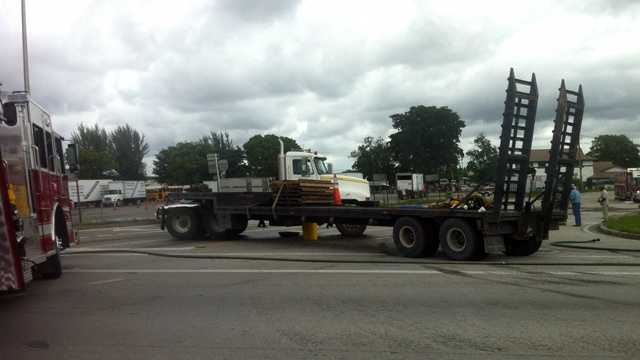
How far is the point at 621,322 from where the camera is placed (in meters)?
6.54

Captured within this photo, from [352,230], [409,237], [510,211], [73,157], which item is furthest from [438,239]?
[73,157]

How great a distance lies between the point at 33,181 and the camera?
923cm

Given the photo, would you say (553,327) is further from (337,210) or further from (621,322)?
(337,210)

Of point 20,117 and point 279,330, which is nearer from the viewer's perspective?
point 279,330

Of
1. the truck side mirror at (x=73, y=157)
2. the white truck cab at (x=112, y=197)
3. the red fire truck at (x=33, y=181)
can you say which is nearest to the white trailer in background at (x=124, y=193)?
the white truck cab at (x=112, y=197)

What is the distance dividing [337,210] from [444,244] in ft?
11.6

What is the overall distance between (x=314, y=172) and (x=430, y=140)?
76.7m

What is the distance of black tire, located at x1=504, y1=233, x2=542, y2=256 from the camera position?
12.7m

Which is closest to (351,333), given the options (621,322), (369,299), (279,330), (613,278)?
(279,330)

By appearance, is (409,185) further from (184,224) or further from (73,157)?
(73,157)

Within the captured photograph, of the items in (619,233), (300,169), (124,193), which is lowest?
(619,233)

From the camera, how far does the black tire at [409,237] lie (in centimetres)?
1253

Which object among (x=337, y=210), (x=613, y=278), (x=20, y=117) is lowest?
(x=613, y=278)

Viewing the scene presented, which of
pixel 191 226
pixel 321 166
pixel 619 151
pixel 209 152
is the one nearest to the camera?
pixel 191 226
